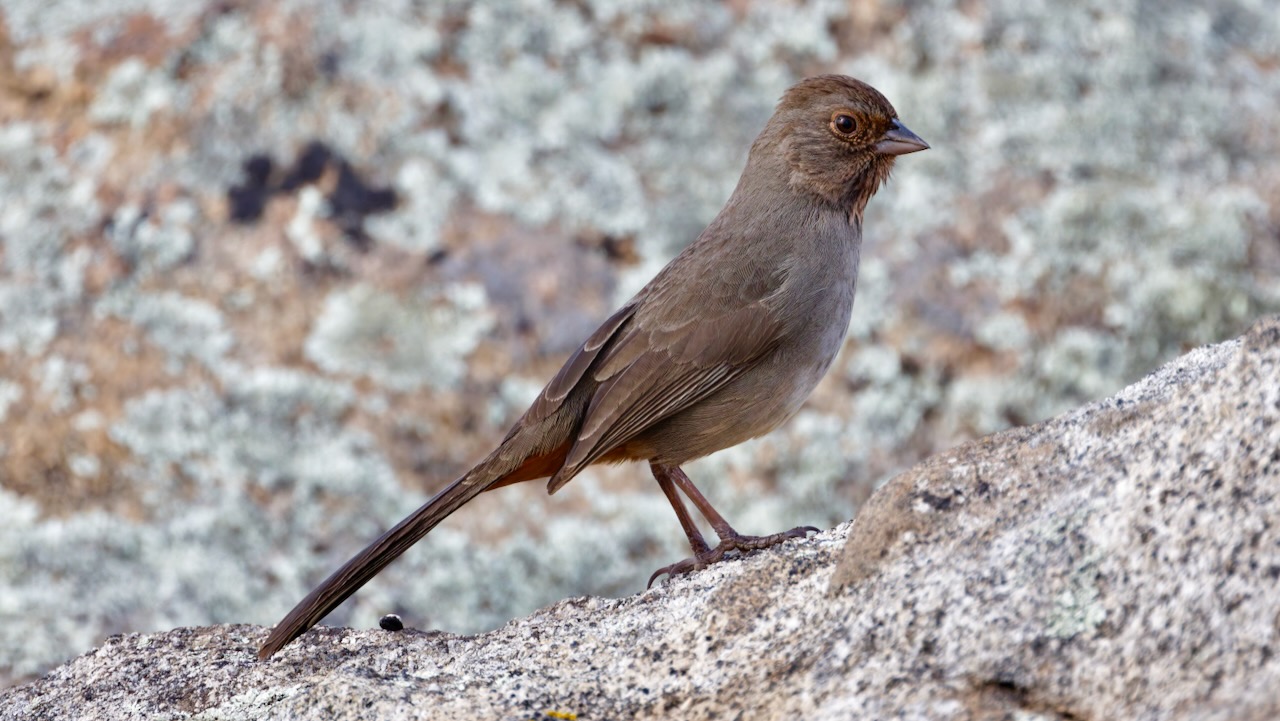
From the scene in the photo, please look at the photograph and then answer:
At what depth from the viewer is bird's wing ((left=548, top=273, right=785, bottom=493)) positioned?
14.6 feet

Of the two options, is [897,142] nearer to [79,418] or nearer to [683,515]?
[683,515]

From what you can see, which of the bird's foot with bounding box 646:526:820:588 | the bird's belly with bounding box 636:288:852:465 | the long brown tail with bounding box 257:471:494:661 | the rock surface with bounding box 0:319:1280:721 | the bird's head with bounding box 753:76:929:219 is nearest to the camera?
the rock surface with bounding box 0:319:1280:721

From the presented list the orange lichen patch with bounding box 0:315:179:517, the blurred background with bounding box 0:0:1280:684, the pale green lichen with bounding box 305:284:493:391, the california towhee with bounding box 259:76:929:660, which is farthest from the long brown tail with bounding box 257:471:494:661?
the orange lichen patch with bounding box 0:315:179:517

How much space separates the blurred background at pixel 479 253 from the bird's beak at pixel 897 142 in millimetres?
836

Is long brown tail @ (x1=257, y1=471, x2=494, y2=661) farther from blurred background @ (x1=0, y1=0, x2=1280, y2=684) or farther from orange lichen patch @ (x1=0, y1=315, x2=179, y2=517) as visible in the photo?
orange lichen patch @ (x1=0, y1=315, x2=179, y2=517)

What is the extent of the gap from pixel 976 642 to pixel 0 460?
4.01 meters

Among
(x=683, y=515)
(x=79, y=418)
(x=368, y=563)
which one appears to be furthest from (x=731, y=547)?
(x=79, y=418)

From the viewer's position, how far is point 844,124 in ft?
16.6

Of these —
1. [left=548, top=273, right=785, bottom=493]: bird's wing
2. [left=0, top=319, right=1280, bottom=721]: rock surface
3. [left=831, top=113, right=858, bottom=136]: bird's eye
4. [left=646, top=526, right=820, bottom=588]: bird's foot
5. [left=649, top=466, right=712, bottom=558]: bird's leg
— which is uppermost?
[left=831, top=113, right=858, bottom=136]: bird's eye

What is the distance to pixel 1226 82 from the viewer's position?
6.49 metres

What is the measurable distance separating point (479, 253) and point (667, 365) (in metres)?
1.57

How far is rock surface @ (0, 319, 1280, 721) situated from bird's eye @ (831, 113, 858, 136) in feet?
5.98

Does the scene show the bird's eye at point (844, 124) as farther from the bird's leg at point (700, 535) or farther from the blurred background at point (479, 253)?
the bird's leg at point (700, 535)

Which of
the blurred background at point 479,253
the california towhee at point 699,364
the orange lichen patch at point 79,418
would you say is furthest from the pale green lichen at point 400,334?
the california towhee at point 699,364
